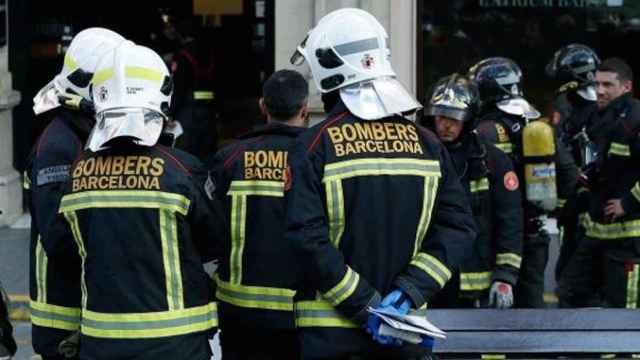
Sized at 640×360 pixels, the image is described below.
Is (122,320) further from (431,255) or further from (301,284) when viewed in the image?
(431,255)

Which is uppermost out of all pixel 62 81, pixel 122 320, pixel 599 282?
pixel 62 81

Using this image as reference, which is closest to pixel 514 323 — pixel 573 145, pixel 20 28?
pixel 573 145

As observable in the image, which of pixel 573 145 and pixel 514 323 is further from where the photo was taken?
pixel 573 145

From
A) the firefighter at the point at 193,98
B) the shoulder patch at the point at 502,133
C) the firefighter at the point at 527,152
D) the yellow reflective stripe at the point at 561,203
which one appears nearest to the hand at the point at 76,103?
the firefighter at the point at 527,152

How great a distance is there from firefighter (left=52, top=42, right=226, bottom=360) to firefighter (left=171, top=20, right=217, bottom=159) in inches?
316

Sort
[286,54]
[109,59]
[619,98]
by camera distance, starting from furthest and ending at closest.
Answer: [286,54], [619,98], [109,59]

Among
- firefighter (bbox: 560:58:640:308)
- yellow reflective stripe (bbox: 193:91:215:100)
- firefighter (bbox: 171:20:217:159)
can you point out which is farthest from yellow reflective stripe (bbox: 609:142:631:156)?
yellow reflective stripe (bbox: 193:91:215:100)

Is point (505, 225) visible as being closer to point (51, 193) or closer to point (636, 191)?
point (636, 191)

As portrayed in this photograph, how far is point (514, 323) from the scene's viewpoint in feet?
21.5

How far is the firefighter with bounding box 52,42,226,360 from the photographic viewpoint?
18.2 ft

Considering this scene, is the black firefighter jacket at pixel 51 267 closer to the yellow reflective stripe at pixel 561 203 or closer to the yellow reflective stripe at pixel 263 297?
the yellow reflective stripe at pixel 263 297

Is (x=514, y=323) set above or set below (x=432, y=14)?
below

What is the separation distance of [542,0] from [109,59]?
8.20 metres

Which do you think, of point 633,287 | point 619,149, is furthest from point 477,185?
point 633,287
